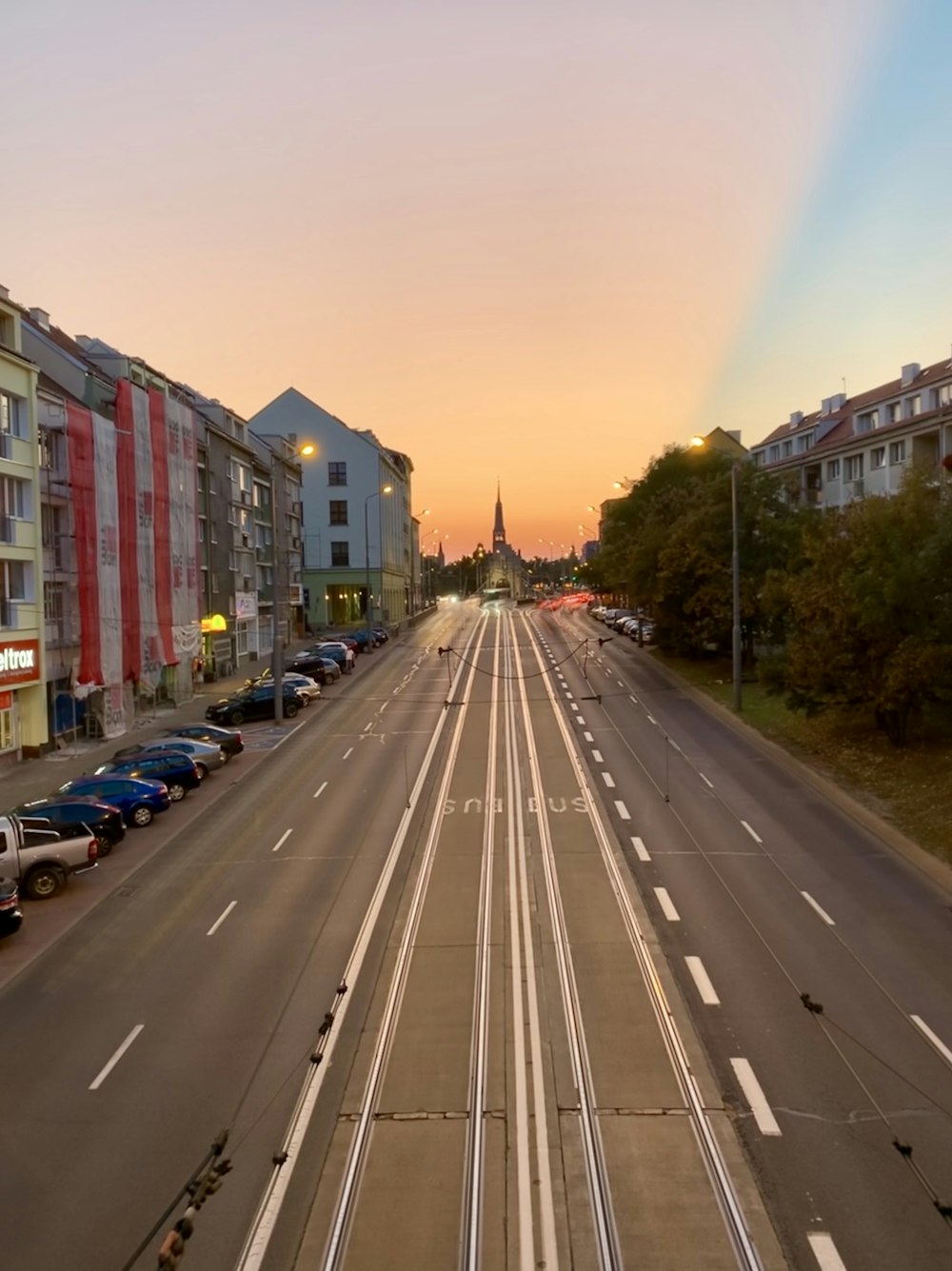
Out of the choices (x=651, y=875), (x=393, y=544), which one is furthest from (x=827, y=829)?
(x=393, y=544)

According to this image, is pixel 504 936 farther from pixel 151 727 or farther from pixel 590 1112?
pixel 151 727

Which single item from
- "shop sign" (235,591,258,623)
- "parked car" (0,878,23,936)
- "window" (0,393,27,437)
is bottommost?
"parked car" (0,878,23,936)

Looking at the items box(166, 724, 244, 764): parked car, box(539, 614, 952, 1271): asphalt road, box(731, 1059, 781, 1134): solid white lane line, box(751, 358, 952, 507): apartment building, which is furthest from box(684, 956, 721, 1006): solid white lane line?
box(751, 358, 952, 507): apartment building

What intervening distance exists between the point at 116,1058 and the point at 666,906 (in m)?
9.11

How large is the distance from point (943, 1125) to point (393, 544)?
104 metres

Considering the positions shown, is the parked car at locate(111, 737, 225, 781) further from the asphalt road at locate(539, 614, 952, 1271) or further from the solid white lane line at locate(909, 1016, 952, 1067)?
the solid white lane line at locate(909, 1016, 952, 1067)

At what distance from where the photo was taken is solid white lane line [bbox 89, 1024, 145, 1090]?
12.1 metres

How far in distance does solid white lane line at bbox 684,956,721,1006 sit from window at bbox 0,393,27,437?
28587mm

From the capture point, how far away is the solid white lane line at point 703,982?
13859 millimetres

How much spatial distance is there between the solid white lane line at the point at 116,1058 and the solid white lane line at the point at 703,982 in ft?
23.6

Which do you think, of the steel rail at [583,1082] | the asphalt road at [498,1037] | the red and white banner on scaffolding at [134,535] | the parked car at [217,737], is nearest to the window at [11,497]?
the red and white banner on scaffolding at [134,535]

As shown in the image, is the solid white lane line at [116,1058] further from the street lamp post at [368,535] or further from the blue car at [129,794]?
the street lamp post at [368,535]

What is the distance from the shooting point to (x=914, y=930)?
54.5 ft

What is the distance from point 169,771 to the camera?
29.3 metres
